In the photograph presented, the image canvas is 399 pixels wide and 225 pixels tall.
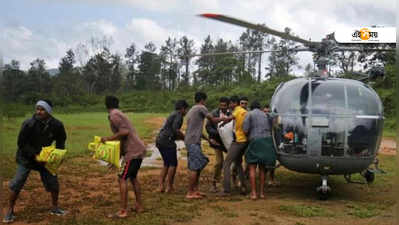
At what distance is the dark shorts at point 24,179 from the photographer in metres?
5.61

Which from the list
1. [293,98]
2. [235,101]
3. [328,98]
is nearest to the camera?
[328,98]

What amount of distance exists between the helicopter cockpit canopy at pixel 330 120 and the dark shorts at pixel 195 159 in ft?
4.46

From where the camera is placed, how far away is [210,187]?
8.53m

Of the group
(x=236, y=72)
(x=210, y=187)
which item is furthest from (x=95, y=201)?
(x=236, y=72)

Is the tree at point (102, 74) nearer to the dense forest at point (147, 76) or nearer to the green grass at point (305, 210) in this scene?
the dense forest at point (147, 76)

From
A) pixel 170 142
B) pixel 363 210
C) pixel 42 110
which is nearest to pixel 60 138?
pixel 42 110

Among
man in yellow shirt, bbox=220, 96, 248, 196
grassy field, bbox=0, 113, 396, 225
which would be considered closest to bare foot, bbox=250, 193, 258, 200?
grassy field, bbox=0, 113, 396, 225

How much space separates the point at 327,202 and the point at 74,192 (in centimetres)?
454

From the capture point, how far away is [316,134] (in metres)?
6.79

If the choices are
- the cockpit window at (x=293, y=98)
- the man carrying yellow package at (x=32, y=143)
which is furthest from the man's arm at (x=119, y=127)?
the cockpit window at (x=293, y=98)

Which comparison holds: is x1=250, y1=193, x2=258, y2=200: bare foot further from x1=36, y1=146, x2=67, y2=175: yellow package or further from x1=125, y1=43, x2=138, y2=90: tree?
x1=125, y1=43, x2=138, y2=90: tree

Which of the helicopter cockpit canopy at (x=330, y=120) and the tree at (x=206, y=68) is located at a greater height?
the tree at (x=206, y=68)

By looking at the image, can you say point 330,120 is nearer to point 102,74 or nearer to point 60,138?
point 60,138

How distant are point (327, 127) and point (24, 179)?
4626 mm
